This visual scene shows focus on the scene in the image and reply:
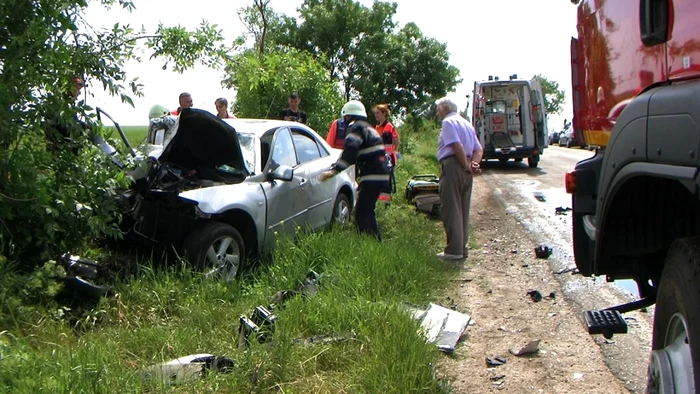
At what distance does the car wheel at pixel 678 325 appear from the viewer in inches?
91.1

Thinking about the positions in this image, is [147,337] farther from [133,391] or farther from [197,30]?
[197,30]

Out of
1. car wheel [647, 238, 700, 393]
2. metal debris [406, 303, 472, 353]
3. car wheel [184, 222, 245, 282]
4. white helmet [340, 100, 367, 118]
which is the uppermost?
white helmet [340, 100, 367, 118]

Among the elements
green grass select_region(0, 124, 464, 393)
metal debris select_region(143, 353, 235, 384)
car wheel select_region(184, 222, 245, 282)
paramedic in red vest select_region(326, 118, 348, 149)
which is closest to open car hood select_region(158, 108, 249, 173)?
car wheel select_region(184, 222, 245, 282)

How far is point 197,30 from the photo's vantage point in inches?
232

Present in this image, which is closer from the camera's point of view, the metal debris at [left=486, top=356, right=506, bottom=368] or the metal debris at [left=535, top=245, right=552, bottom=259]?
the metal debris at [left=486, top=356, right=506, bottom=368]

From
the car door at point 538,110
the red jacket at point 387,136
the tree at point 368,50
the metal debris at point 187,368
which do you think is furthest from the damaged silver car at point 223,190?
the tree at point 368,50

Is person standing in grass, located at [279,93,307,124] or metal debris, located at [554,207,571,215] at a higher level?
person standing in grass, located at [279,93,307,124]

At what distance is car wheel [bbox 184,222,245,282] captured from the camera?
19.6 feet

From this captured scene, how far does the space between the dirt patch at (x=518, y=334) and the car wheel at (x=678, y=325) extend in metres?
1.74

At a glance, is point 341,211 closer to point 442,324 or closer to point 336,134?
point 336,134

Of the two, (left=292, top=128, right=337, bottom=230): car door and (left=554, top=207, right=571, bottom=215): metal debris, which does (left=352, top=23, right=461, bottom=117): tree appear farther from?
(left=292, top=128, right=337, bottom=230): car door

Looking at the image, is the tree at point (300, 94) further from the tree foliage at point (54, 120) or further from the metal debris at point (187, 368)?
the metal debris at point (187, 368)

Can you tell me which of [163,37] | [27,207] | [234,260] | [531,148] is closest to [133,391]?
[27,207]

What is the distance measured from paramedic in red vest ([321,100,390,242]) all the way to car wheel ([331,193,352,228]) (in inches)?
19.2
